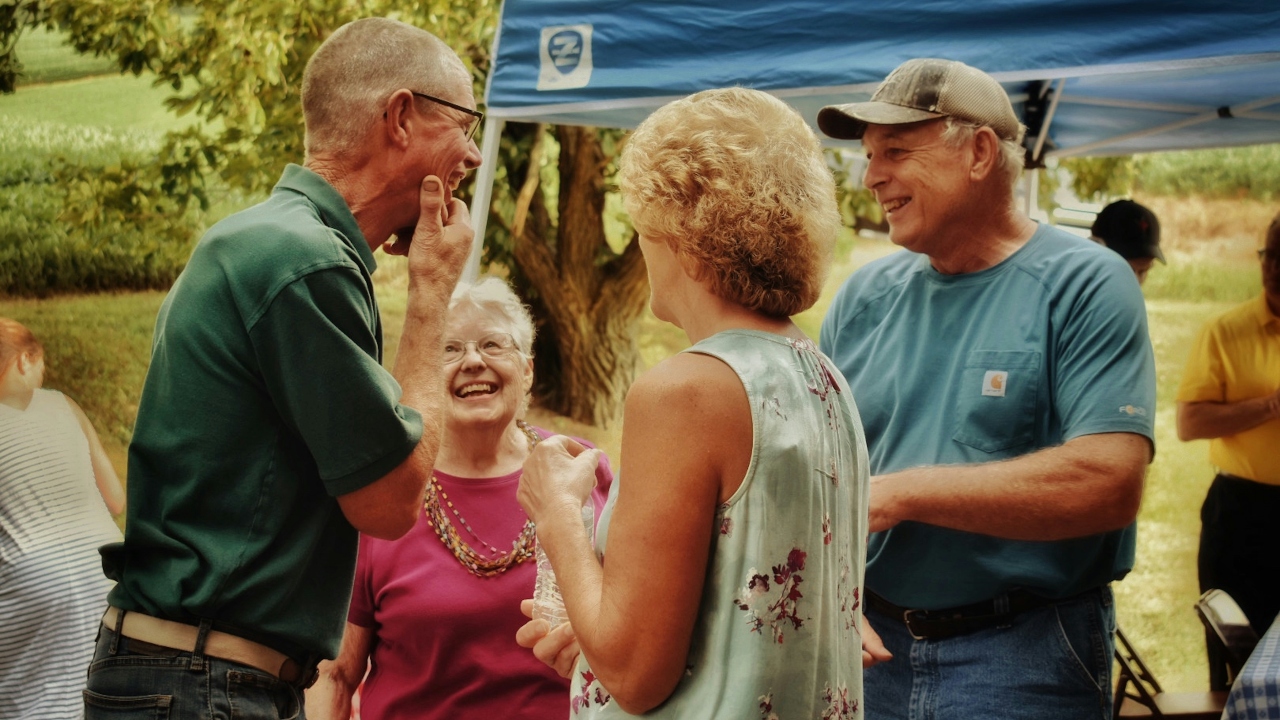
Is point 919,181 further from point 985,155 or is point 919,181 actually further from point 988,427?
point 988,427

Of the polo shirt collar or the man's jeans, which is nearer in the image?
the man's jeans

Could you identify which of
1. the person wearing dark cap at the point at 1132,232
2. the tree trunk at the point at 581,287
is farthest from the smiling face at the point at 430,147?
the tree trunk at the point at 581,287

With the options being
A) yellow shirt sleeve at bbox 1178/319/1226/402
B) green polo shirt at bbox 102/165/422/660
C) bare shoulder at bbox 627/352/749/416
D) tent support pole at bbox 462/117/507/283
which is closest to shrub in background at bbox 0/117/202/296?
tent support pole at bbox 462/117/507/283

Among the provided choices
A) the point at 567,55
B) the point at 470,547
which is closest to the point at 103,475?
the point at 567,55

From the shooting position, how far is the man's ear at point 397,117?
5.96 feet

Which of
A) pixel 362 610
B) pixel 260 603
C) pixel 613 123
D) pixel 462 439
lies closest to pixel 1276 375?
pixel 613 123

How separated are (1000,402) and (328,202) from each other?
1249 mm

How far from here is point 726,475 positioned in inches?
49.8

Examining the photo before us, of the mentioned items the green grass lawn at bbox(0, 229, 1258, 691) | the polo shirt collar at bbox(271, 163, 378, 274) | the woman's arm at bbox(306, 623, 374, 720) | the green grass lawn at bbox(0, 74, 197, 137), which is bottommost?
the green grass lawn at bbox(0, 229, 1258, 691)

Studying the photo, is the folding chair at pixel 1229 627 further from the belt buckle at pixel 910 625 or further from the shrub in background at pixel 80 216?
the shrub in background at pixel 80 216

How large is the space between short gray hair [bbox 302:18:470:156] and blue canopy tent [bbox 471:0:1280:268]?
55.6 inches

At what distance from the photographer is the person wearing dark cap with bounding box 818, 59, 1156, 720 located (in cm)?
199

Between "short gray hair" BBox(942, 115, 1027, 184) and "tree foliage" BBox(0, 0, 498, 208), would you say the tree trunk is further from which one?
"short gray hair" BBox(942, 115, 1027, 184)

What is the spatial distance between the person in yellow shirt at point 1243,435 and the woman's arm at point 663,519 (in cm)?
349
